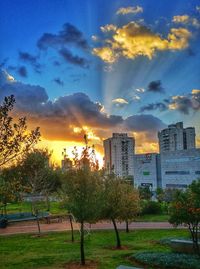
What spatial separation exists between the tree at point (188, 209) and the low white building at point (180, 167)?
314 ft

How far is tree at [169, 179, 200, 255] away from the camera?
23072mm

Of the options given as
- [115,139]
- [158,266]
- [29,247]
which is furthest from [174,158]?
[158,266]

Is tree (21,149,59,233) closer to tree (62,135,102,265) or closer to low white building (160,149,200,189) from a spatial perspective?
tree (62,135,102,265)

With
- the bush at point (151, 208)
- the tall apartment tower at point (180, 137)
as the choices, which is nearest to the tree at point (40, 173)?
the bush at point (151, 208)

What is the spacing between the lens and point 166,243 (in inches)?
1310

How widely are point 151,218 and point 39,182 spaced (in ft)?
82.6

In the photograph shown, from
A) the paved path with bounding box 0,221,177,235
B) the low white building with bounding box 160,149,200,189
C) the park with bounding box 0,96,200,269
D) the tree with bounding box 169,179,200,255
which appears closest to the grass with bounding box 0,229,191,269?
the park with bounding box 0,96,200,269

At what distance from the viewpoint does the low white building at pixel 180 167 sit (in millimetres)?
121562

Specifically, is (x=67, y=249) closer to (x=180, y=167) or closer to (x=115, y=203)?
(x=115, y=203)

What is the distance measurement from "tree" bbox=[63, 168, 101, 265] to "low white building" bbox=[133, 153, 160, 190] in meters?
119

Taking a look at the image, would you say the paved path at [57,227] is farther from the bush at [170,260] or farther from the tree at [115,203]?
the bush at [170,260]

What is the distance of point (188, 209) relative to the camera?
2322cm

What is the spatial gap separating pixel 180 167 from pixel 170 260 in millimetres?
107810

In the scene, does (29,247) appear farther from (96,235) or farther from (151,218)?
(151,218)
